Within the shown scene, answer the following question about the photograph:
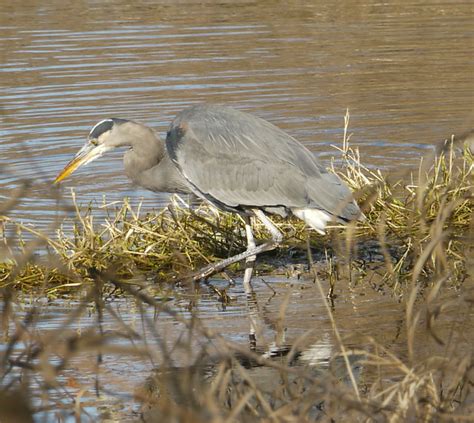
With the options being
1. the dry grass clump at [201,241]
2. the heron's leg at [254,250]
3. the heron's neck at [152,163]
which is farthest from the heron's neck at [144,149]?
the heron's leg at [254,250]

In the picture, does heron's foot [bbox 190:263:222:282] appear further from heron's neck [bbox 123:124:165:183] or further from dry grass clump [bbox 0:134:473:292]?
heron's neck [bbox 123:124:165:183]

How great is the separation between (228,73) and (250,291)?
7.94 metres

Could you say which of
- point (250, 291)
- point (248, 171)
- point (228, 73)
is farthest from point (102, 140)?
point (228, 73)

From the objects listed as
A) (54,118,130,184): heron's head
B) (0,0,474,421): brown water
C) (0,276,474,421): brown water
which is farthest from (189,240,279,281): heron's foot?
(54,118,130,184): heron's head

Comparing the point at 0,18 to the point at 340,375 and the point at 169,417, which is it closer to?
the point at 340,375

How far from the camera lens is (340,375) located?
5.25 meters

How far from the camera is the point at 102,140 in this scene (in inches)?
300

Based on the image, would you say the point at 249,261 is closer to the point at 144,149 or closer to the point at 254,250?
the point at 254,250

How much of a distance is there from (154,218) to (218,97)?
5.69 meters

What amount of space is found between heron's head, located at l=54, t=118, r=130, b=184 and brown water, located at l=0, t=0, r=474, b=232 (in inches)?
52.9

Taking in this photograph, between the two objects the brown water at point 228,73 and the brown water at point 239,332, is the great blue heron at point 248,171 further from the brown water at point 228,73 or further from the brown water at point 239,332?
the brown water at point 228,73

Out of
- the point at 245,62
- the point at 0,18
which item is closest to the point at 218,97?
the point at 245,62

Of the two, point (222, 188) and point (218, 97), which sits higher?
point (222, 188)

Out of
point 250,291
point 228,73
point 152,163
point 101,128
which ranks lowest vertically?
point 228,73
